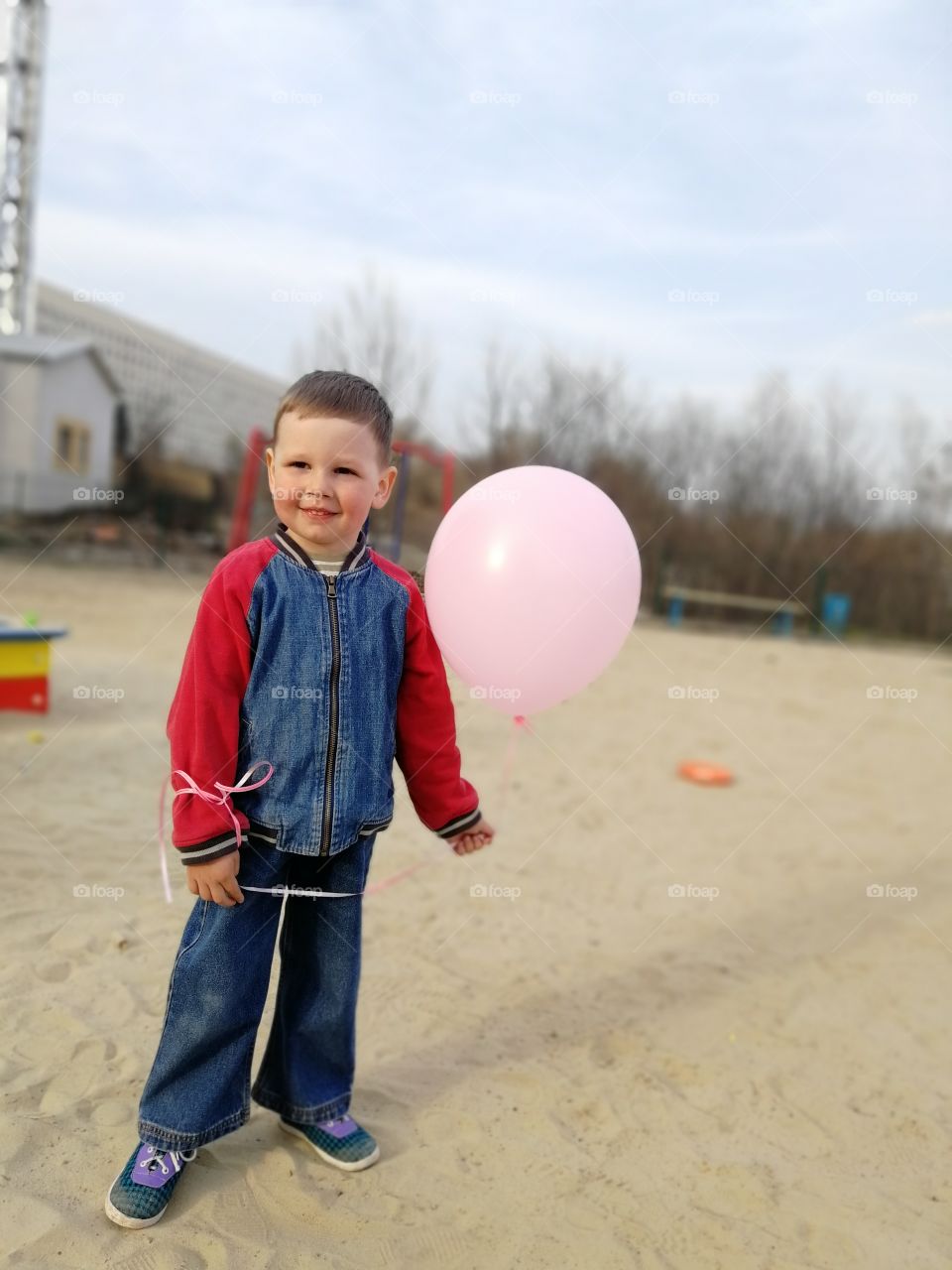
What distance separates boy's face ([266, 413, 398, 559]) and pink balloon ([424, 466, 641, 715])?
339mm

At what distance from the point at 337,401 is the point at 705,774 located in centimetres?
468

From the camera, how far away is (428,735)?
6.91 ft

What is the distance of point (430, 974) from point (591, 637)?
4.69ft

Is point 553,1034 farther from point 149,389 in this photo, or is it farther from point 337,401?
point 149,389

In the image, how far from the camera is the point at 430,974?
10.3ft

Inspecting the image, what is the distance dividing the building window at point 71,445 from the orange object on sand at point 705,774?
1572 centimetres

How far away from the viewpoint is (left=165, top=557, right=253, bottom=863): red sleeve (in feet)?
5.98

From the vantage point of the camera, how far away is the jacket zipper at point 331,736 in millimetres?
1901

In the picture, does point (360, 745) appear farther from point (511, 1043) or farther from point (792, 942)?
point (792, 942)

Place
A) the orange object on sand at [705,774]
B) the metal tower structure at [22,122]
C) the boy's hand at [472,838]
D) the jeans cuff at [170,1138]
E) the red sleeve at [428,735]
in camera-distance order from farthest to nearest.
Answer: the metal tower structure at [22,122] < the orange object on sand at [705,774] < the boy's hand at [472,838] < the red sleeve at [428,735] < the jeans cuff at [170,1138]

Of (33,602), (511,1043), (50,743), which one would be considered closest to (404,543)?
(33,602)

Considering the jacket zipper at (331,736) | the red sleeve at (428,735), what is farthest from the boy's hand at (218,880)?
the red sleeve at (428,735)

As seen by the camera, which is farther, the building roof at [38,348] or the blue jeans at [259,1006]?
the building roof at [38,348]

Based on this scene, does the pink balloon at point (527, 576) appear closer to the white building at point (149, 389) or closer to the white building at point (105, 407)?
the white building at point (105, 407)
